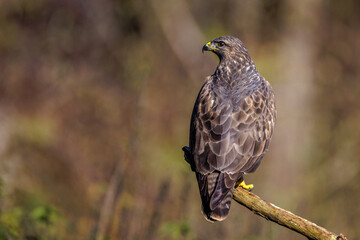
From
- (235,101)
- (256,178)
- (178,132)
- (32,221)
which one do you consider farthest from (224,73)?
(178,132)

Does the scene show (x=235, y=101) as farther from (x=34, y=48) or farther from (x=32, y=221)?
(x=34, y=48)

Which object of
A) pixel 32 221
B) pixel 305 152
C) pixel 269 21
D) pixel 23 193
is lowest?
pixel 32 221

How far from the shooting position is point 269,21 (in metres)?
18.4

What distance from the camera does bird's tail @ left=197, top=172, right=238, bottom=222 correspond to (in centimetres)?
470

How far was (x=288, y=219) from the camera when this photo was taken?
14.5ft

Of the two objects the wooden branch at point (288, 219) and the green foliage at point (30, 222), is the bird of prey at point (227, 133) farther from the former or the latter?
the green foliage at point (30, 222)

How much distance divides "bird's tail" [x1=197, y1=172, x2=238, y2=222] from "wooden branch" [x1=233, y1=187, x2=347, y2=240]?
14 centimetres

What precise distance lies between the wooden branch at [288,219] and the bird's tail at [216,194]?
14 cm

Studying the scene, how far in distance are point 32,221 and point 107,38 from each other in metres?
13.6

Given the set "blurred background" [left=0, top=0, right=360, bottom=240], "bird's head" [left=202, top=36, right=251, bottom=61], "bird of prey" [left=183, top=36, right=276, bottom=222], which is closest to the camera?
"bird of prey" [left=183, top=36, right=276, bottom=222]

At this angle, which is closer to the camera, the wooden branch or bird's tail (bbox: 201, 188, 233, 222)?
the wooden branch

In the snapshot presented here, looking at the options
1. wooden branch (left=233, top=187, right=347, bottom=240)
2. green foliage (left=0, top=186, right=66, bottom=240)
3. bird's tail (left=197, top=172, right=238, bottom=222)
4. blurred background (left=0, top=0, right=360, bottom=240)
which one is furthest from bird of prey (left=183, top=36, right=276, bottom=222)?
green foliage (left=0, top=186, right=66, bottom=240)

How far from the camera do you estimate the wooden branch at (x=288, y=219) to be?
4293 millimetres

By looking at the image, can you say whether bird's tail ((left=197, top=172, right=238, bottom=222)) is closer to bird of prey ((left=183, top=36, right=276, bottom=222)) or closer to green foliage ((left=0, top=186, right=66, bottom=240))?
bird of prey ((left=183, top=36, right=276, bottom=222))
